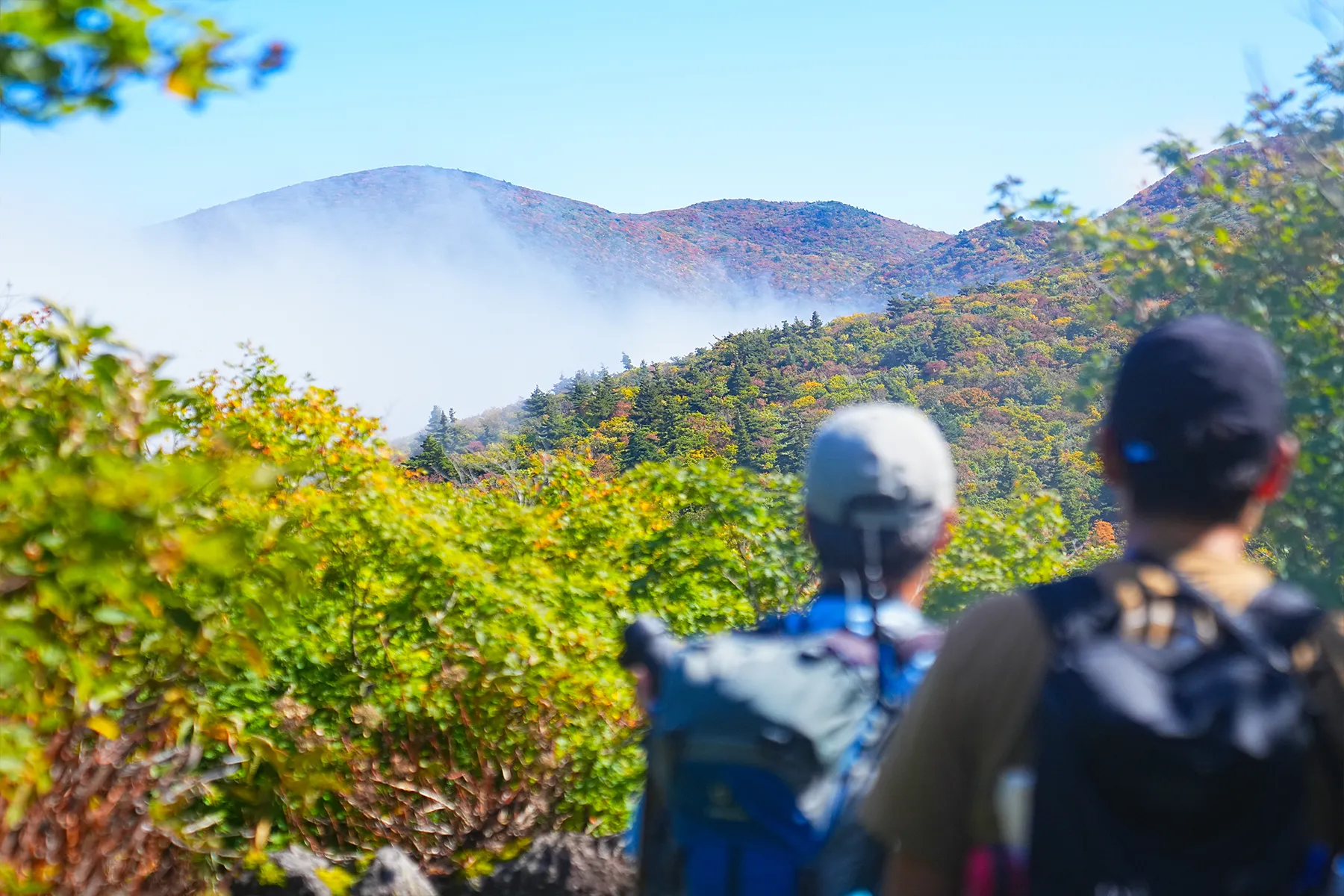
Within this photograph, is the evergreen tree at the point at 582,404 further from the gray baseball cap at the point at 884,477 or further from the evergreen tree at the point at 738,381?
the gray baseball cap at the point at 884,477

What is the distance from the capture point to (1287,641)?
42.1 inches

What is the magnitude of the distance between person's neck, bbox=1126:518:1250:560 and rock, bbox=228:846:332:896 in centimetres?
369

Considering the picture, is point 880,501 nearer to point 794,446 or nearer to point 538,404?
point 794,446

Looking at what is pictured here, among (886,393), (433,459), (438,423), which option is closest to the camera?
(433,459)

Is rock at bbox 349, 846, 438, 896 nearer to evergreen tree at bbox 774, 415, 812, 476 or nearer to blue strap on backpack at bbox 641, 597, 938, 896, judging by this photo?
blue strap on backpack at bbox 641, 597, 938, 896

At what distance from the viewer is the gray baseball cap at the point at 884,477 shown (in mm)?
1542

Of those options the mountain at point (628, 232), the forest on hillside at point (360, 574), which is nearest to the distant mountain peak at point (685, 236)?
the mountain at point (628, 232)

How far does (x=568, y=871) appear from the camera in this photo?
428 centimetres

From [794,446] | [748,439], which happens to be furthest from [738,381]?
[794,446]

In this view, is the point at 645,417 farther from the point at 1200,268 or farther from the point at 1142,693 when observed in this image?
the point at 1142,693

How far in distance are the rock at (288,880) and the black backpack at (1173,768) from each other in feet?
12.0

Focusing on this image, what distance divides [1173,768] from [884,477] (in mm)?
617

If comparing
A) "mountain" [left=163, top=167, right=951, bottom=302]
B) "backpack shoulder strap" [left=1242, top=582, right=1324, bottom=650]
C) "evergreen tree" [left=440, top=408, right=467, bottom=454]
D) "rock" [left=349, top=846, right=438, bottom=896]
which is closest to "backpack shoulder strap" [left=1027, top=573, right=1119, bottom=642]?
"backpack shoulder strap" [left=1242, top=582, right=1324, bottom=650]

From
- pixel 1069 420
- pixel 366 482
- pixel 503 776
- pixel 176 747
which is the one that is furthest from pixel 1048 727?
pixel 1069 420
